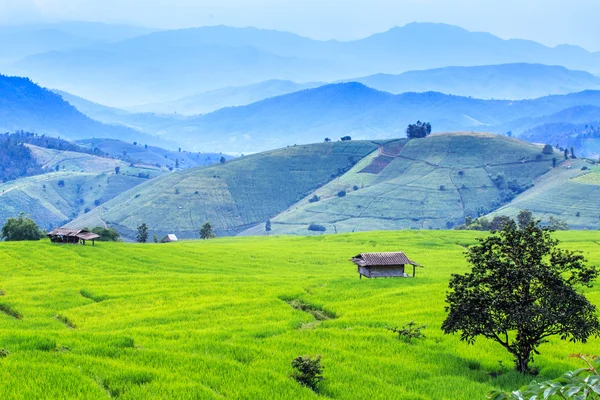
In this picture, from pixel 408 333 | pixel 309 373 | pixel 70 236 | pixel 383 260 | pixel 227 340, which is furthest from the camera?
pixel 70 236

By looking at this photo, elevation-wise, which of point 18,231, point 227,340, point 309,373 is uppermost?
point 18,231

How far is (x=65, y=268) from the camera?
2714 inches

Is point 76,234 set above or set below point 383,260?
above

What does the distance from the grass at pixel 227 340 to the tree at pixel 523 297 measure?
1719mm

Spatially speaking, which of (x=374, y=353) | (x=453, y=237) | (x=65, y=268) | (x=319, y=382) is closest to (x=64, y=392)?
(x=319, y=382)

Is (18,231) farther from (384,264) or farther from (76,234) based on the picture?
(384,264)

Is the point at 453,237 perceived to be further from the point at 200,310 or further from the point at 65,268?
the point at 200,310

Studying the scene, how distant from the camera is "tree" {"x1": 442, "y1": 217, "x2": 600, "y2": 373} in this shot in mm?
22609

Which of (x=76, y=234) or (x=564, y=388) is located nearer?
(x=564, y=388)

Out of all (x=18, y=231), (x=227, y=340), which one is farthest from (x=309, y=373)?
(x=18, y=231)

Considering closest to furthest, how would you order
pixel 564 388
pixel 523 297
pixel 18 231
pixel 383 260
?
pixel 564 388 < pixel 523 297 < pixel 383 260 < pixel 18 231

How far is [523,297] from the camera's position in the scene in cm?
2359

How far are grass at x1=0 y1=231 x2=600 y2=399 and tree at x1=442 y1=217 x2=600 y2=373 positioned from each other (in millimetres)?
1719

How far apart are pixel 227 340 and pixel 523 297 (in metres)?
13.9
